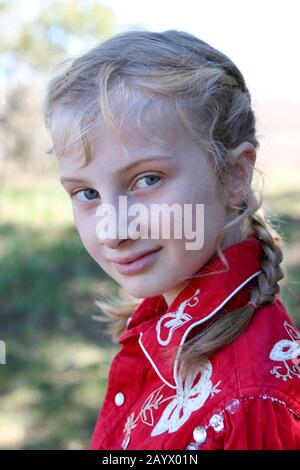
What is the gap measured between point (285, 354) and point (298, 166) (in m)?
7.60

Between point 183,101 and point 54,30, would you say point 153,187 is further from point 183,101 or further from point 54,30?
point 54,30

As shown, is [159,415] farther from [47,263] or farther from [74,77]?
[47,263]

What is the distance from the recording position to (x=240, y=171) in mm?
1561

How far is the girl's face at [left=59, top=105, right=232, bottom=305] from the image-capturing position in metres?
1.38

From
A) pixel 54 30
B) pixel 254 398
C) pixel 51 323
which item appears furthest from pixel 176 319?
pixel 54 30

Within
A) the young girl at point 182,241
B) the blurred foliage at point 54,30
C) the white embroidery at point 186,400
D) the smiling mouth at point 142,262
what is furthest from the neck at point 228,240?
the blurred foliage at point 54,30

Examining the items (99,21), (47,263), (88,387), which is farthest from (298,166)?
(88,387)

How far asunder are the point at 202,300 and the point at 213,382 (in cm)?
20

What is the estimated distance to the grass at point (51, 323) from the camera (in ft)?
11.1

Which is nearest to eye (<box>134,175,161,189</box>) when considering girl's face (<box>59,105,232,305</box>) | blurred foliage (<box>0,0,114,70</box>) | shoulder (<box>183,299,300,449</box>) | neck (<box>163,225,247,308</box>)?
girl's face (<box>59,105,232,305</box>)

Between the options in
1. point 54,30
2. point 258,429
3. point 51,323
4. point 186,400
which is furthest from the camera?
point 54,30

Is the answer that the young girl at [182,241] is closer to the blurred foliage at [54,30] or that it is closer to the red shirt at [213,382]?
Result: the red shirt at [213,382]

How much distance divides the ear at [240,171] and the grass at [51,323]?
0.82m

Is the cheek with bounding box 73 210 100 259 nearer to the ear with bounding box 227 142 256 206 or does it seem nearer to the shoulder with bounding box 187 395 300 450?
the ear with bounding box 227 142 256 206
